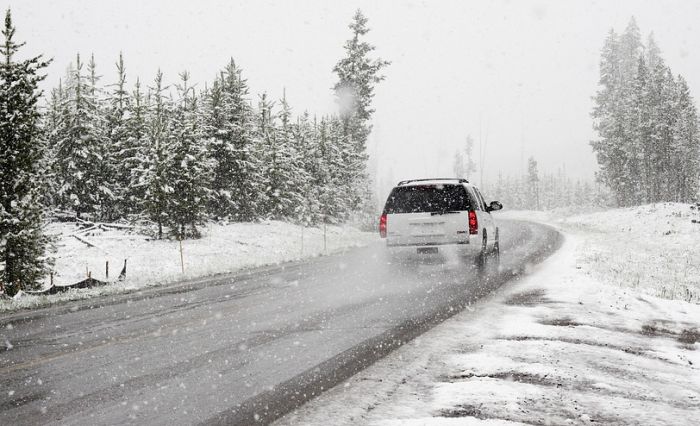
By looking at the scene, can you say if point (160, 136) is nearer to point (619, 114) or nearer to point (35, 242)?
point (35, 242)

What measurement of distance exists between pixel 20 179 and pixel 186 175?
10.3 m

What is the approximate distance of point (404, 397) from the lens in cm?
438

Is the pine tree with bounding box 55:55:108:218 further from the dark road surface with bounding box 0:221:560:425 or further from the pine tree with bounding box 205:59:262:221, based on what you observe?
the dark road surface with bounding box 0:221:560:425

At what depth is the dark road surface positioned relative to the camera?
440 centimetres

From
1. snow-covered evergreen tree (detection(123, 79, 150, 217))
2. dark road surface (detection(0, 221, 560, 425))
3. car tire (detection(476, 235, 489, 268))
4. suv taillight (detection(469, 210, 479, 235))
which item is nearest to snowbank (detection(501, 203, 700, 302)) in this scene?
car tire (detection(476, 235, 489, 268))

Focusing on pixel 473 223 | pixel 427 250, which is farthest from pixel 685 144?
pixel 427 250

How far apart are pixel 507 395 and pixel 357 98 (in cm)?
4247

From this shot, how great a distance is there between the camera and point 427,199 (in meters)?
12.8

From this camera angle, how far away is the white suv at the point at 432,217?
12.5m

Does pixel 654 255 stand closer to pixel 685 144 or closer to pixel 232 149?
pixel 232 149

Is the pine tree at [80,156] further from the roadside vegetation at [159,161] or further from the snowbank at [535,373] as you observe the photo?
Answer: the snowbank at [535,373]

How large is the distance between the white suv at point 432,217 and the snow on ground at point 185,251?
18.4ft

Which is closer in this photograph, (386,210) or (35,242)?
(386,210)

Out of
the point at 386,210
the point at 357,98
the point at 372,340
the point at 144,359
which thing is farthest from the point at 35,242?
the point at 357,98
